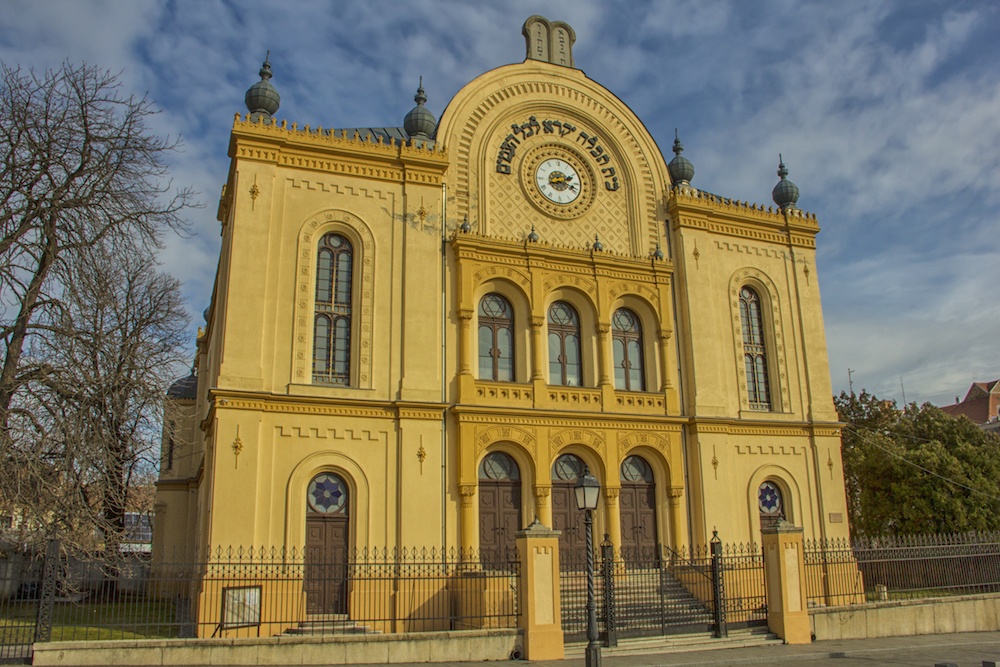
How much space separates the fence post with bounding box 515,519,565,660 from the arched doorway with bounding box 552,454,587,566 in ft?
16.6

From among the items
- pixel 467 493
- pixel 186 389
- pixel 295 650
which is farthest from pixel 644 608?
pixel 186 389

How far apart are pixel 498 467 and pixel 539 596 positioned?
19.6 feet

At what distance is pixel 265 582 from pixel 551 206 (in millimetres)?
12830

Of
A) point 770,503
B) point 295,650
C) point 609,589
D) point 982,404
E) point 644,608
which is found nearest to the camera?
point 295,650

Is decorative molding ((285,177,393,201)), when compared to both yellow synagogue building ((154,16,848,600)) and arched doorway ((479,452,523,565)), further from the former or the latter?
arched doorway ((479,452,523,565))

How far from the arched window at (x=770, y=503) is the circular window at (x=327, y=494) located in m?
12.0

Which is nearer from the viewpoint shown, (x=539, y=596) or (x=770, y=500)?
(x=539, y=596)

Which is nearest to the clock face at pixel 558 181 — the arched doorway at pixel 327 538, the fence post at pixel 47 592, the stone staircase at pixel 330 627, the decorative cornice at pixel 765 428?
the decorative cornice at pixel 765 428

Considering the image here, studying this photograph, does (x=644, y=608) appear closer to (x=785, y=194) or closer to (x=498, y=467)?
(x=498, y=467)

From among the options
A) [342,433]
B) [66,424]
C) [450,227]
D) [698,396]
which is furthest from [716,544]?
[66,424]

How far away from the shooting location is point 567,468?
898 inches

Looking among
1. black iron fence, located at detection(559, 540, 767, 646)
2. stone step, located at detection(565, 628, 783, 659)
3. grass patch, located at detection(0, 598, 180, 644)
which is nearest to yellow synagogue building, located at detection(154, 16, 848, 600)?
black iron fence, located at detection(559, 540, 767, 646)

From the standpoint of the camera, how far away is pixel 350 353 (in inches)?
835

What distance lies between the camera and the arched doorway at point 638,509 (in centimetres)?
2288
